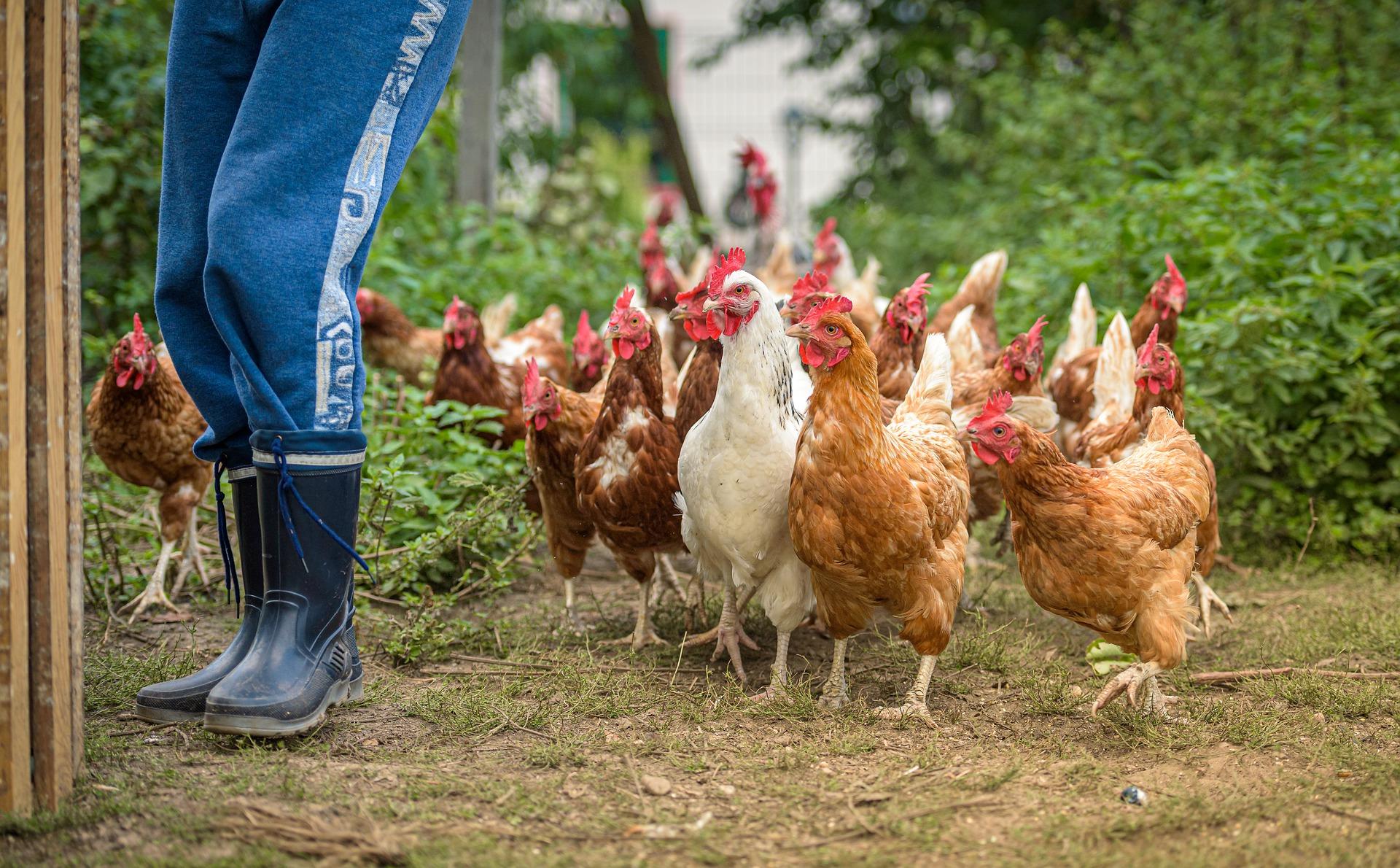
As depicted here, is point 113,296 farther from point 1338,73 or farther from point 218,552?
point 1338,73

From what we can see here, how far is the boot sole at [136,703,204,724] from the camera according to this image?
2445 mm

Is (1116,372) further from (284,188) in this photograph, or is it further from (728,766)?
(284,188)

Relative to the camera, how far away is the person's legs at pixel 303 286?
7.44ft

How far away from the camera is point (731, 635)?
3.26 meters

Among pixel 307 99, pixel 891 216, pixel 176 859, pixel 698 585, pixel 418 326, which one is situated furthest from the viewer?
pixel 891 216

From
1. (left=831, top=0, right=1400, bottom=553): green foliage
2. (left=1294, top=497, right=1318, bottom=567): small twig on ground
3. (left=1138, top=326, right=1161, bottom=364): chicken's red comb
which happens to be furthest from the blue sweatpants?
(left=1294, top=497, right=1318, bottom=567): small twig on ground

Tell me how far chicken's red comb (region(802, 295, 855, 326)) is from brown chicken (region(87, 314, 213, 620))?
85.8 inches

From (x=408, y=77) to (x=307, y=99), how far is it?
0.81ft

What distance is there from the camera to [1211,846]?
2.01 meters

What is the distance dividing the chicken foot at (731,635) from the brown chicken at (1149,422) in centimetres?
127

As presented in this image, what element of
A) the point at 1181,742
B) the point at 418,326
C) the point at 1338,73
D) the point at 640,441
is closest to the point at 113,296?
the point at 418,326

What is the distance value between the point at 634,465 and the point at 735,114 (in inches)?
577

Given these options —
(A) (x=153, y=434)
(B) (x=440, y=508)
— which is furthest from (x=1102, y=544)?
(A) (x=153, y=434)

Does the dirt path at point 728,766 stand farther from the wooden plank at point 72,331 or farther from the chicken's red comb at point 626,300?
the chicken's red comb at point 626,300
